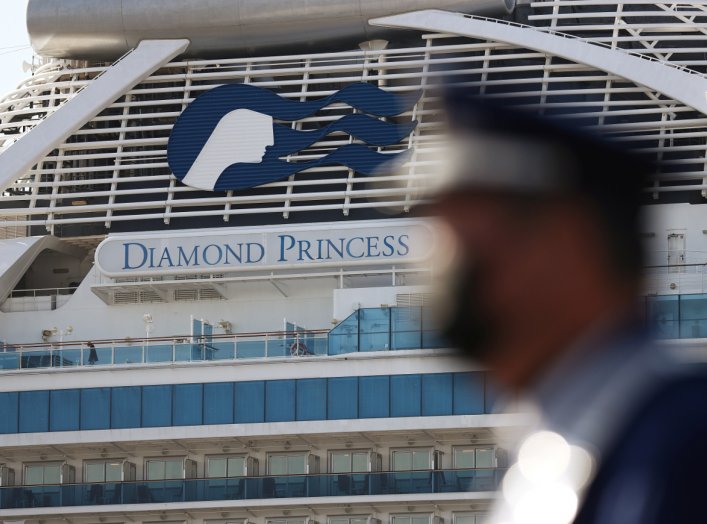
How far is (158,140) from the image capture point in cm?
5200

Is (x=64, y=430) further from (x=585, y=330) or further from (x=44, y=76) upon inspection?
(x=585, y=330)

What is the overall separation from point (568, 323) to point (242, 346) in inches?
1684

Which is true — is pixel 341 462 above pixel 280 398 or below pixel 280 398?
below

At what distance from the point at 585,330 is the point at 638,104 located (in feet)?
151

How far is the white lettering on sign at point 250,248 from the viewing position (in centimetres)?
4759

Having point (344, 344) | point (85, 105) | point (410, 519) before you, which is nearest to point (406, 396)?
point (344, 344)

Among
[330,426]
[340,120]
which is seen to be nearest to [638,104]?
[340,120]

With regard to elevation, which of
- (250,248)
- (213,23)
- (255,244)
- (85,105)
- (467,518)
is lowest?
(467,518)

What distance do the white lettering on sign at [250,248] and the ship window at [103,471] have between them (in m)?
4.86

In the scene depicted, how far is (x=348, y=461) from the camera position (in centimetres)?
4606

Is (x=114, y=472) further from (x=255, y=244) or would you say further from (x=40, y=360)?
(x=255, y=244)

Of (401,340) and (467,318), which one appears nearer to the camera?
(467,318)

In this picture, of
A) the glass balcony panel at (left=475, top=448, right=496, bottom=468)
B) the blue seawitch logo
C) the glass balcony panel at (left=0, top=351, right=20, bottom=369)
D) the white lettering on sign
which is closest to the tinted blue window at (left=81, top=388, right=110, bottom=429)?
the glass balcony panel at (left=0, top=351, right=20, bottom=369)

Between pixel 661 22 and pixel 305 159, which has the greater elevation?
pixel 661 22
